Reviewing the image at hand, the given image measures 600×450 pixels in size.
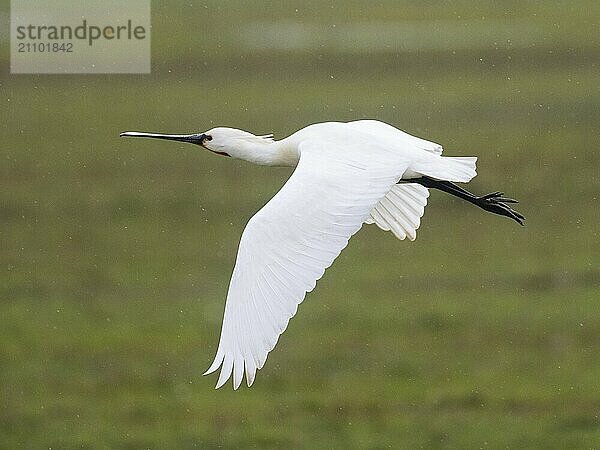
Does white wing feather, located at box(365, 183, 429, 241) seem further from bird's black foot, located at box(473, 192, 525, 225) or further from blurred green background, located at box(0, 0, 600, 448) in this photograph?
blurred green background, located at box(0, 0, 600, 448)

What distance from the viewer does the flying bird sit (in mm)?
4402

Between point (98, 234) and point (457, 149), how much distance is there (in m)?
3.34

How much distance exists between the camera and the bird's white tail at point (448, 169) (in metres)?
5.16

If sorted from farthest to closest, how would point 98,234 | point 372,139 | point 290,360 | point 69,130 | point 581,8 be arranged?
1. point 581,8
2. point 69,130
3. point 98,234
4. point 290,360
5. point 372,139

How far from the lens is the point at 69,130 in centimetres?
1678

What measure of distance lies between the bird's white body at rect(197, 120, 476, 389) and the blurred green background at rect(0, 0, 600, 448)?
275 cm

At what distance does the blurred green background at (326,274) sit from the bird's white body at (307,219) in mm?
2751

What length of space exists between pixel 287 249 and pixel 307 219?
0.38 feet

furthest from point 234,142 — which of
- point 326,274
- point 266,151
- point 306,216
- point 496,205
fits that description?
point 326,274

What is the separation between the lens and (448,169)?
5.22 metres

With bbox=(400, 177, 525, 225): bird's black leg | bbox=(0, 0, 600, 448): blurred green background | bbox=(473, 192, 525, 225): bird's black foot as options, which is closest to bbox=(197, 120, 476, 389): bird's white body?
bbox=(400, 177, 525, 225): bird's black leg

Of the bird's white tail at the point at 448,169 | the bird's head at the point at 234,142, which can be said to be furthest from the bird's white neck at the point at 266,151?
the bird's white tail at the point at 448,169

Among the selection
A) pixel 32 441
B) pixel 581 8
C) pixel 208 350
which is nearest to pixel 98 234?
pixel 208 350

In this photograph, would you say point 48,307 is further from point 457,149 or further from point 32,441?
point 457,149
